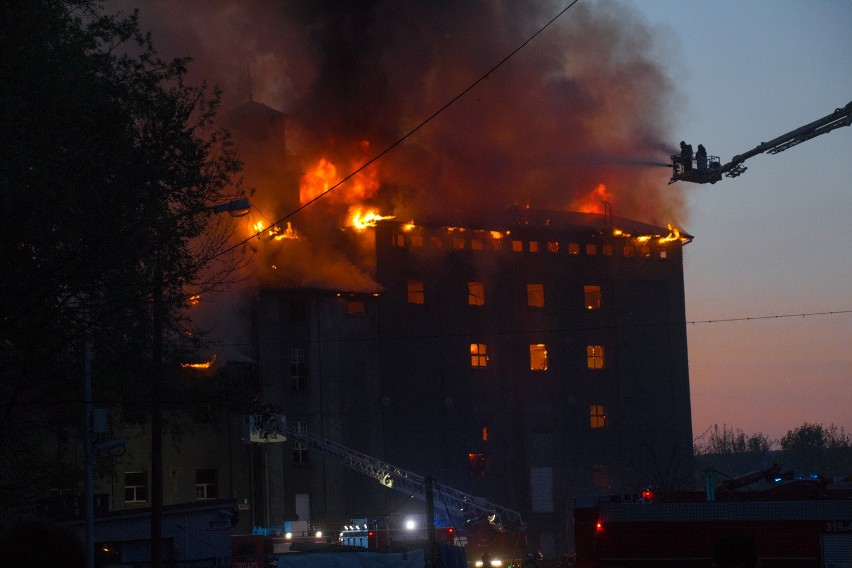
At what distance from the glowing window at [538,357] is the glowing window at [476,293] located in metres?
4.14

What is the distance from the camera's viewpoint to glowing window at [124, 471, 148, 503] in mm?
44781

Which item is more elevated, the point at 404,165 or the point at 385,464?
the point at 404,165

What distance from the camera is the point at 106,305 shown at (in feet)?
54.6

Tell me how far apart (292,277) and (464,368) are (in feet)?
37.0

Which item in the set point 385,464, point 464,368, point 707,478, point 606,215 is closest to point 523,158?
point 606,215

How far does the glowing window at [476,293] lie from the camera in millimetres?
58406

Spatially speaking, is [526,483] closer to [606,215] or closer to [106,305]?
[606,215]

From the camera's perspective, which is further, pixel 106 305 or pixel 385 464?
pixel 385 464

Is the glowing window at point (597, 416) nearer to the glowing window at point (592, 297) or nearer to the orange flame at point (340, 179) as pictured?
the glowing window at point (592, 297)

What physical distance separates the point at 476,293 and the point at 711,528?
1576 inches

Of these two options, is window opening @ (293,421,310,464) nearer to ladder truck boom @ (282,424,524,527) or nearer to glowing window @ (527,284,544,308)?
ladder truck boom @ (282,424,524,527)

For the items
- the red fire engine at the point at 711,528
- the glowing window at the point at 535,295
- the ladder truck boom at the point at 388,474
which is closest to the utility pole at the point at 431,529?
the red fire engine at the point at 711,528

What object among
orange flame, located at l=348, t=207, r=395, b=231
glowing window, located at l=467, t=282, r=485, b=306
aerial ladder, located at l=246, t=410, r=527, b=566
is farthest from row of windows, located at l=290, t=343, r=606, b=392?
orange flame, located at l=348, t=207, r=395, b=231

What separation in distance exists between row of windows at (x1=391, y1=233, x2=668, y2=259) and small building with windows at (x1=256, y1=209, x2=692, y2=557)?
84 mm
